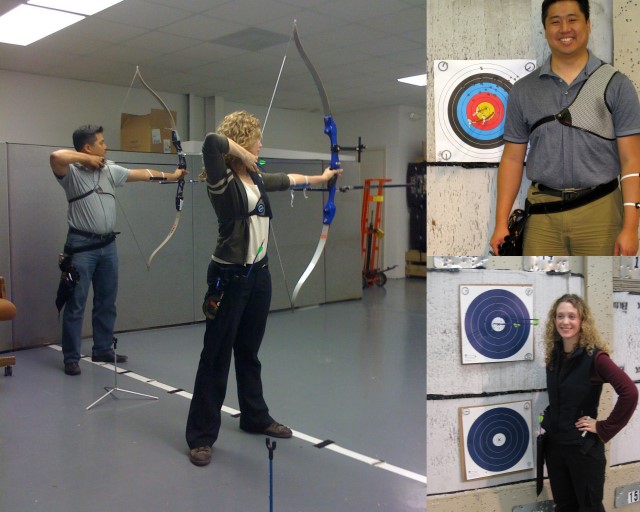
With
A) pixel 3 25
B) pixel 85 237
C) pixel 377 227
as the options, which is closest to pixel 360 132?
pixel 377 227

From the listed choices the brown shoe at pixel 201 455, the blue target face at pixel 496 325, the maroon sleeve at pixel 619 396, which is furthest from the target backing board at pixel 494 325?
the brown shoe at pixel 201 455

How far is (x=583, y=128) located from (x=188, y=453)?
208 centimetres

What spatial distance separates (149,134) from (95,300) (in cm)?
167

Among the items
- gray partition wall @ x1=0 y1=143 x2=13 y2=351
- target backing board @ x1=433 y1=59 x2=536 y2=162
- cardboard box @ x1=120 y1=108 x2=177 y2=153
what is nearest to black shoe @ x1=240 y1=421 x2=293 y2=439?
target backing board @ x1=433 y1=59 x2=536 y2=162

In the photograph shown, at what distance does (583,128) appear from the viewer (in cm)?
96

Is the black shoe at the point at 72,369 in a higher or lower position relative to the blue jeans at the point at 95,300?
lower

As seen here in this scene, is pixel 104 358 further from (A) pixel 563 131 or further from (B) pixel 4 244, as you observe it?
(A) pixel 563 131

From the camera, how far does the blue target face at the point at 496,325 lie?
108cm

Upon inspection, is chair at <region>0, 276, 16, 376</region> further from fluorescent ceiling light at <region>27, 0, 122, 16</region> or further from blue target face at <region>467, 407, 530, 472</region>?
blue target face at <region>467, 407, 530, 472</region>

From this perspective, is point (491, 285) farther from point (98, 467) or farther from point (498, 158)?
point (98, 467)

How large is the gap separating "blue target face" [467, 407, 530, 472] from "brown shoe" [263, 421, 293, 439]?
5.46 feet

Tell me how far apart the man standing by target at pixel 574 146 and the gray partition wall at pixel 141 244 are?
3374 millimetres

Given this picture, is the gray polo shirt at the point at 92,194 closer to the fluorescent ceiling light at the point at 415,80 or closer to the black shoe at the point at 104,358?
the black shoe at the point at 104,358

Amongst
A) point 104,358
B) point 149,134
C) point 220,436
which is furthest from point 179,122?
point 220,436
